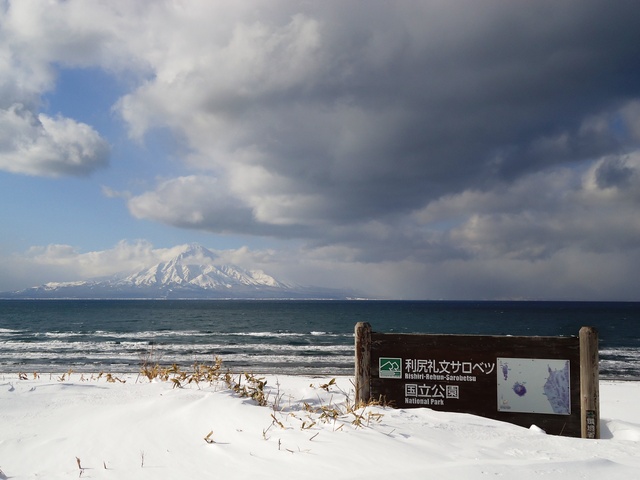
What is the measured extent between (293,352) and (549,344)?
21727 mm

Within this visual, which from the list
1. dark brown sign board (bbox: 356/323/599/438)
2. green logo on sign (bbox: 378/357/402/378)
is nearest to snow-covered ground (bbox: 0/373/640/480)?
dark brown sign board (bbox: 356/323/599/438)

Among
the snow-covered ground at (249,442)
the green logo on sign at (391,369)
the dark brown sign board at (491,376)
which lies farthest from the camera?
the green logo on sign at (391,369)

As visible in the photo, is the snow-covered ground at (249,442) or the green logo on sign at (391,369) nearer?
the snow-covered ground at (249,442)

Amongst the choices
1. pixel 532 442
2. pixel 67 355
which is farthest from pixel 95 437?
pixel 67 355

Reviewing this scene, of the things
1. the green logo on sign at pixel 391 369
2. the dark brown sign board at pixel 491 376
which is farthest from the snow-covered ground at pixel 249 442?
the green logo on sign at pixel 391 369

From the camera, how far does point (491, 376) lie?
6.57 m

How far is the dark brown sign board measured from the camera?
6273mm

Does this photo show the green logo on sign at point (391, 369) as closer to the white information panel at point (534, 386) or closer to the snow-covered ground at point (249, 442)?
the snow-covered ground at point (249, 442)

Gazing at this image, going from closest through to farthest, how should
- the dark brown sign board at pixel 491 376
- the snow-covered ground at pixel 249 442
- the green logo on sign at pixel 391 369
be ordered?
1. the snow-covered ground at pixel 249 442
2. the dark brown sign board at pixel 491 376
3. the green logo on sign at pixel 391 369

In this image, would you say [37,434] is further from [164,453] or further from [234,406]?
[234,406]

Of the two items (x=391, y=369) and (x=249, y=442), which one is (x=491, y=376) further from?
(x=249, y=442)

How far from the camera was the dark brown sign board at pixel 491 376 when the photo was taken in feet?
20.6

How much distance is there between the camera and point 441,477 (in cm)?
368

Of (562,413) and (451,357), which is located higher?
(451,357)
